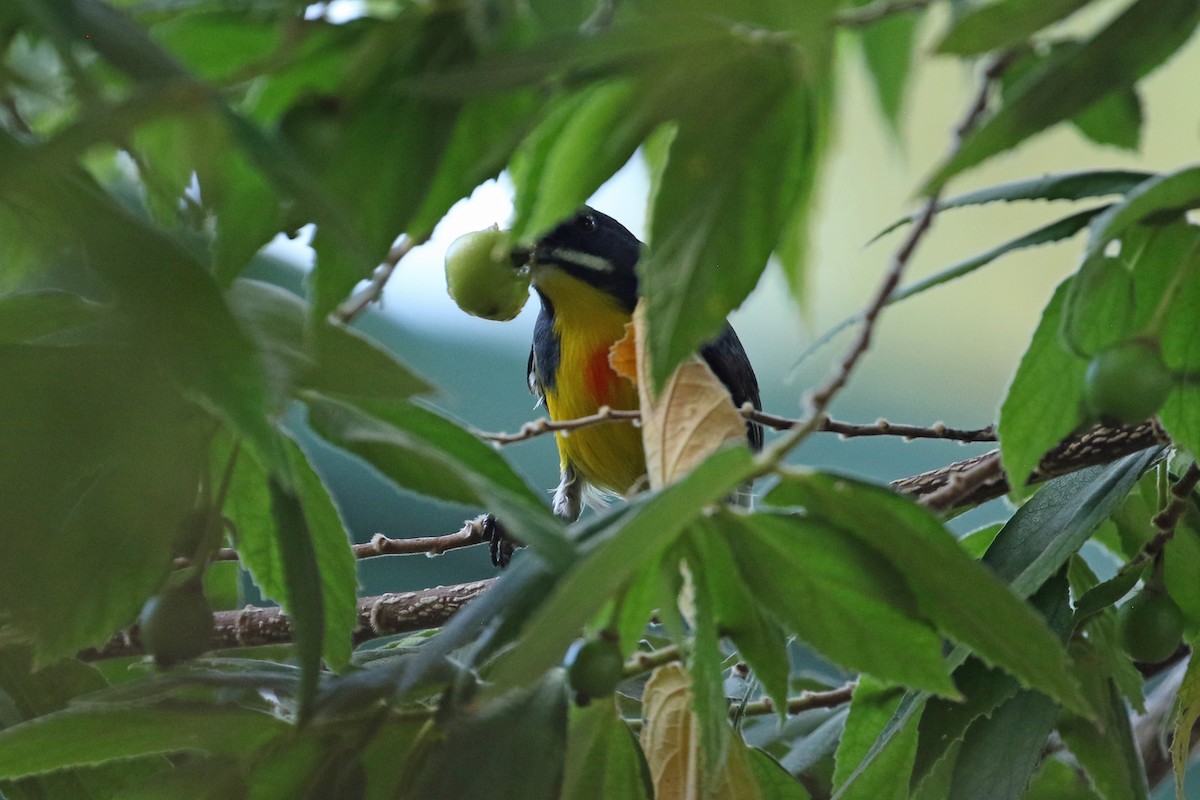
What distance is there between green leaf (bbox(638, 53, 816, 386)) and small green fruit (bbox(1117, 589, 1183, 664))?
0.33 meters

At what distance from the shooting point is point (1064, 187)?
1.34 ft

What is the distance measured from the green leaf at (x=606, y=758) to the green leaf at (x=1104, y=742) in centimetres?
21

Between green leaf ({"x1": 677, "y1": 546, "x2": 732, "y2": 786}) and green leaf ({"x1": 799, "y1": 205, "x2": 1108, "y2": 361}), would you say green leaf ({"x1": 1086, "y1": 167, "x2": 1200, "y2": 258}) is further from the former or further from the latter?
green leaf ({"x1": 677, "y1": 546, "x2": 732, "y2": 786})

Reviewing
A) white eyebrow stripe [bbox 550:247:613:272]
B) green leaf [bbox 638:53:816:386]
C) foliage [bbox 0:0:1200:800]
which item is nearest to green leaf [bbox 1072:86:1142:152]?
foliage [bbox 0:0:1200:800]

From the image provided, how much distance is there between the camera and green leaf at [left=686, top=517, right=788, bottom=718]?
40cm

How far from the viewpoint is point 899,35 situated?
332 mm

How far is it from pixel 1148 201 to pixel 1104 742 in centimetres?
32

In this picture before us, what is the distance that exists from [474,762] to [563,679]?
0.05m

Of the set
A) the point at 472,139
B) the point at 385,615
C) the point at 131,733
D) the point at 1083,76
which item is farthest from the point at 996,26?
the point at 385,615

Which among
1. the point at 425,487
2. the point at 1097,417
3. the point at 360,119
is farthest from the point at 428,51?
the point at 1097,417

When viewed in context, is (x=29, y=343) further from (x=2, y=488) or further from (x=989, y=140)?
(x=989, y=140)

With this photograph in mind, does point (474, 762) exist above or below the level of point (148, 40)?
below

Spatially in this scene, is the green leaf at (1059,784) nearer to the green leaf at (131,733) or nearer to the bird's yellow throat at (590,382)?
the green leaf at (131,733)

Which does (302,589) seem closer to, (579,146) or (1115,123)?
(579,146)
